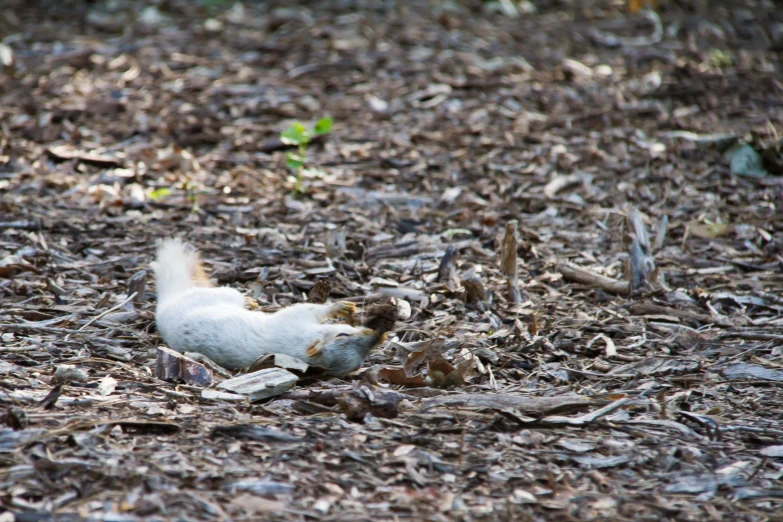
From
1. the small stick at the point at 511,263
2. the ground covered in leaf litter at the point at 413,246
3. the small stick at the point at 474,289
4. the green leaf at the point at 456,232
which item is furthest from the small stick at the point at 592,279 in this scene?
the green leaf at the point at 456,232

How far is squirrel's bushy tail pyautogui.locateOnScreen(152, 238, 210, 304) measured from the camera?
4.14 metres

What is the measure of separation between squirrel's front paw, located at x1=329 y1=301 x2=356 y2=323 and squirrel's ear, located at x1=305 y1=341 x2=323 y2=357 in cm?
26

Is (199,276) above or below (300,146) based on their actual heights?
above

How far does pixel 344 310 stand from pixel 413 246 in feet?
4.60

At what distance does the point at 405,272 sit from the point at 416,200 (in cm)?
123

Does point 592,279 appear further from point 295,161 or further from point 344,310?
point 295,161

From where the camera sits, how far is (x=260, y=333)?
3695 mm

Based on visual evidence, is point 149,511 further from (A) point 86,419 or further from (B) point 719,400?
(B) point 719,400

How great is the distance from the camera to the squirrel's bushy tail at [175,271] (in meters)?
4.14

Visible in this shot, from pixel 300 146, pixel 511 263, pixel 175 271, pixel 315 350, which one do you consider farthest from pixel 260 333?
pixel 300 146

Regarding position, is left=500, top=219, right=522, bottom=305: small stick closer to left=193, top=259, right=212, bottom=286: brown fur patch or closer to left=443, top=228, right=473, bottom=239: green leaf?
left=443, top=228, right=473, bottom=239: green leaf

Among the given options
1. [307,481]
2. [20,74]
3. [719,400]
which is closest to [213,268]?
[307,481]

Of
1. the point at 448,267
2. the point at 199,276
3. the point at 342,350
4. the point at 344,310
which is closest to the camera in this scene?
the point at 342,350

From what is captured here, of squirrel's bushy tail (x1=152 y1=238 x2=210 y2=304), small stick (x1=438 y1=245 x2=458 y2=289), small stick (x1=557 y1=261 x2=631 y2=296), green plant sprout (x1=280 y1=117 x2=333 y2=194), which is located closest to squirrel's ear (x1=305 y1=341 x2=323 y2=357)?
squirrel's bushy tail (x1=152 y1=238 x2=210 y2=304)
